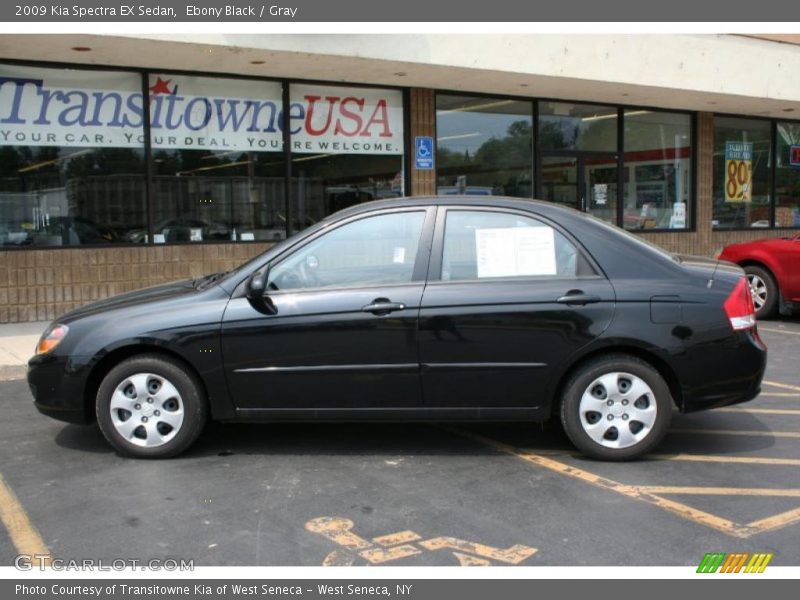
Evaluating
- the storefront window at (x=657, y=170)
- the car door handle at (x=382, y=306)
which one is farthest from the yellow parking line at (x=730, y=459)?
the storefront window at (x=657, y=170)

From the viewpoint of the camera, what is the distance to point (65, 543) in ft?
12.5

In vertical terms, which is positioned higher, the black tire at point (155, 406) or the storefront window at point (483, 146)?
the storefront window at point (483, 146)

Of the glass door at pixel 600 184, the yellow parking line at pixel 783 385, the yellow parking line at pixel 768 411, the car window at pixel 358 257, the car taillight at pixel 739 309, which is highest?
the glass door at pixel 600 184

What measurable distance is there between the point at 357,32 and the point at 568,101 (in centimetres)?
543

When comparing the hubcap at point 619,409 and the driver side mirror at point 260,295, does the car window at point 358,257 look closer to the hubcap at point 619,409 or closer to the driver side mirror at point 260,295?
the driver side mirror at point 260,295

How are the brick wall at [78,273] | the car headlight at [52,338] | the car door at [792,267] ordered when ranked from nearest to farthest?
the car headlight at [52,338], the brick wall at [78,273], the car door at [792,267]

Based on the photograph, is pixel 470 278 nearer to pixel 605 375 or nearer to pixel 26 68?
pixel 605 375

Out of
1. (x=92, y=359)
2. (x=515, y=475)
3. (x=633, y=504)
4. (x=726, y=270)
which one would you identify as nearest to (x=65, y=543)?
(x=92, y=359)

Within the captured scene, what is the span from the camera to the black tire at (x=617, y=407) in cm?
483

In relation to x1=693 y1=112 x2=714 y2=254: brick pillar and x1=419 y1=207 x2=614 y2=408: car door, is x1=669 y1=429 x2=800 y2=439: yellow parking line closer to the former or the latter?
x1=419 y1=207 x2=614 y2=408: car door

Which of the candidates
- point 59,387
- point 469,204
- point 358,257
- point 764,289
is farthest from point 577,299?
point 764,289

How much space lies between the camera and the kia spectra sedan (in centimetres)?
484

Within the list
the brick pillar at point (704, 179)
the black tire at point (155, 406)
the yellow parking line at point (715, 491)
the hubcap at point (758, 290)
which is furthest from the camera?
the brick pillar at point (704, 179)

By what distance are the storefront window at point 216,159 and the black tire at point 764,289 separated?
22.2 feet
